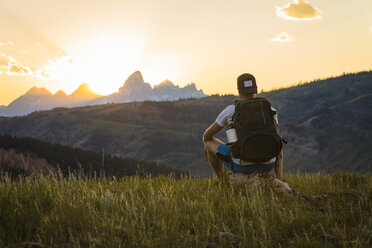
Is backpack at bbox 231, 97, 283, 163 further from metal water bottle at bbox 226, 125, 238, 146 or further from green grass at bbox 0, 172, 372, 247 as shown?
green grass at bbox 0, 172, 372, 247

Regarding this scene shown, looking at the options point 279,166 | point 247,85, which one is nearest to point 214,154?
point 279,166

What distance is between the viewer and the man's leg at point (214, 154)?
21.8 ft

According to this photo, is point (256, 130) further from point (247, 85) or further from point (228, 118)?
point (247, 85)

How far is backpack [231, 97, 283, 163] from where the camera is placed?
554 centimetres

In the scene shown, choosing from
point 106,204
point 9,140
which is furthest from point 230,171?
point 9,140

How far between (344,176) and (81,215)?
23.3 feet

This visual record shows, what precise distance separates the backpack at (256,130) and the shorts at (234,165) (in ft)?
1.23

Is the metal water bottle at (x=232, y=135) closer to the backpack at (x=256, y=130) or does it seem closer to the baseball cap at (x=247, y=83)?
the backpack at (x=256, y=130)

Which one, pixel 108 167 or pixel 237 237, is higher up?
pixel 237 237

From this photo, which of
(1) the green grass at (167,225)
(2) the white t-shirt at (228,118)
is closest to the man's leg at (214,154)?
(2) the white t-shirt at (228,118)

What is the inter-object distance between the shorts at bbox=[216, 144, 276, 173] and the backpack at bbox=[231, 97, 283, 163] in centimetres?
37

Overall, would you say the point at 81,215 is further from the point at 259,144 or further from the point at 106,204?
the point at 259,144

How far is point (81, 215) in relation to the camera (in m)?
4.01

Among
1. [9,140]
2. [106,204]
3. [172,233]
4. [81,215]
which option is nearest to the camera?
[172,233]
